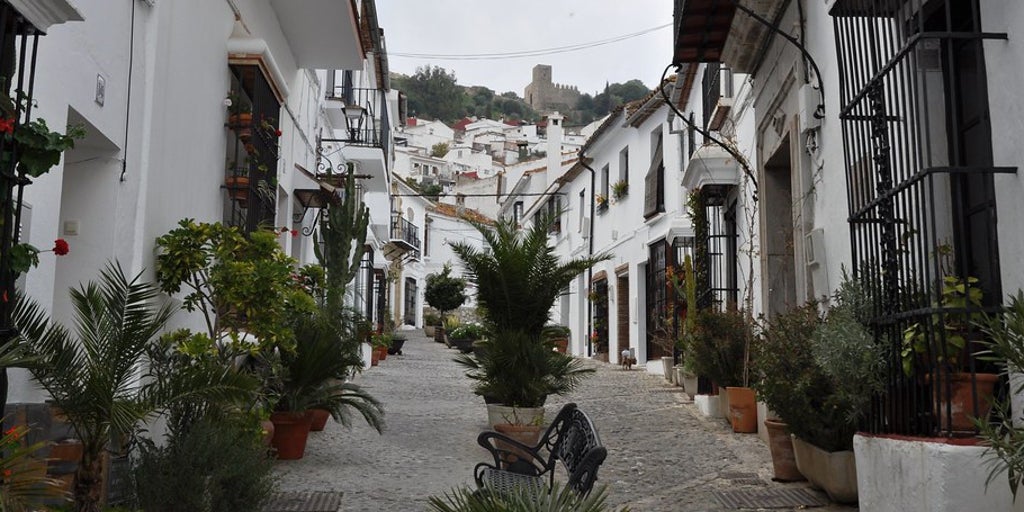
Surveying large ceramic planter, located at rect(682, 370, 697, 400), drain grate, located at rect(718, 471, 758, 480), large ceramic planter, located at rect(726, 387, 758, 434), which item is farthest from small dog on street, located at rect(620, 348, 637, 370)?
drain grate, located at rect(718, 471, 758, 480)

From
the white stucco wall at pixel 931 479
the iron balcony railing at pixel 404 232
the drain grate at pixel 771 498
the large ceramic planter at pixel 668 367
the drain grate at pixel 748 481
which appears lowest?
the drain grate at pixel 771 498

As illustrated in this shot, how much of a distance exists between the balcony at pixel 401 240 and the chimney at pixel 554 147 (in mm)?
5385

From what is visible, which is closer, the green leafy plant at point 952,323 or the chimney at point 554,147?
the green leafy plant at point 952,323

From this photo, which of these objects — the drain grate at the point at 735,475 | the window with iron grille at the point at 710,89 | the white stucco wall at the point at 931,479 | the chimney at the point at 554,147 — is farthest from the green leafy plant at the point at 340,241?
the chimney at the point at 554,147

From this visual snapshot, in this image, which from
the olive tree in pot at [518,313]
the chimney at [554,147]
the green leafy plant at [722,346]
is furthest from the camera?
the chimney at [554,147]

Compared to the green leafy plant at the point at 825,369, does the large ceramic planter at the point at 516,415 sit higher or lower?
lower

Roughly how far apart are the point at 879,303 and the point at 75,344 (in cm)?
410

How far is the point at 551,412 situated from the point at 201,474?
673 cm

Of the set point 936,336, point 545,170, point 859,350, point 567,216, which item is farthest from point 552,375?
point 545,170

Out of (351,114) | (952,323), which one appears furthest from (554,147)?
(952,323)

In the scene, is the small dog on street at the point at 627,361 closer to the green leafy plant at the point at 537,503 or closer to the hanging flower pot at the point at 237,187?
the hanging flower pot at the point at 237,187

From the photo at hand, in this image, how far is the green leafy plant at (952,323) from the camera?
4.06m

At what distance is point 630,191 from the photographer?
18969 millimetres

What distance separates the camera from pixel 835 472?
5.62m
